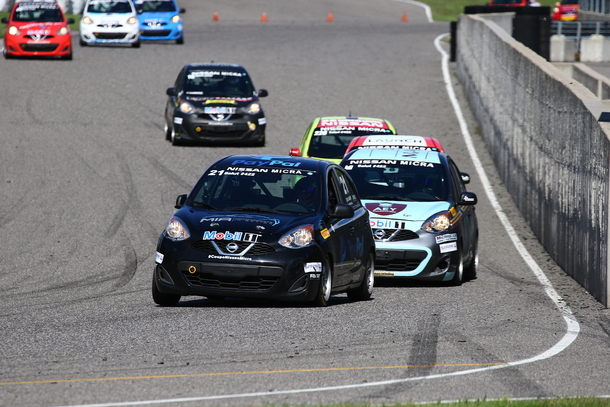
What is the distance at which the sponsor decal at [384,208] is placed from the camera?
1459 centimetres

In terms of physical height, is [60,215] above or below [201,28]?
above

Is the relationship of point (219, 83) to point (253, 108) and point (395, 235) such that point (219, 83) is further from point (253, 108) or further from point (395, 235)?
point (395, 235)

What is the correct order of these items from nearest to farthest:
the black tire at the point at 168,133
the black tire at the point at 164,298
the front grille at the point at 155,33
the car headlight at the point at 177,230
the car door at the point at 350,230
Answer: the car headlight at the point at 177,230 < the black tire at the point at 164,298 < the car door at the point at 350,230 < the black tire at the point at 168,133 < the front grille at the point at 155,33

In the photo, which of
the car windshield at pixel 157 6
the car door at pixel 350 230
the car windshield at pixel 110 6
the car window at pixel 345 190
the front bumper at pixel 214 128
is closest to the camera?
the car door at pixel 350 230

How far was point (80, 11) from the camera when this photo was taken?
5431 cm

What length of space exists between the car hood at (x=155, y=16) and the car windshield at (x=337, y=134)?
23005mm

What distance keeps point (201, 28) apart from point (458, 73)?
1499 centimetres

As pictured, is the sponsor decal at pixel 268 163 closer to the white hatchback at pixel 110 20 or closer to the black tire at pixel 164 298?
the black tire at pixel 164 298

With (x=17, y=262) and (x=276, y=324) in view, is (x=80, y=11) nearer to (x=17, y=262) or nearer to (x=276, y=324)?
(x=17, y=262)

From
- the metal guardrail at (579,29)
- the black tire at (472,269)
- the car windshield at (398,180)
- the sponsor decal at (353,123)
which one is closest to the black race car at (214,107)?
the sponsor decal at (353,123)

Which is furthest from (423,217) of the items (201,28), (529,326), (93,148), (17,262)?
(201,28)

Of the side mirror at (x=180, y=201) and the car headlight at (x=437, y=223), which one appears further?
the car headlight at (x=437, y=223)

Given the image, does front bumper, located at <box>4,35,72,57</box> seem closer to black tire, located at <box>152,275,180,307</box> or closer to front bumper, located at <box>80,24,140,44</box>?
front bumper, located at <box>80,24,140,44</box>

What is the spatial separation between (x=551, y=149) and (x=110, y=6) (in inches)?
949
